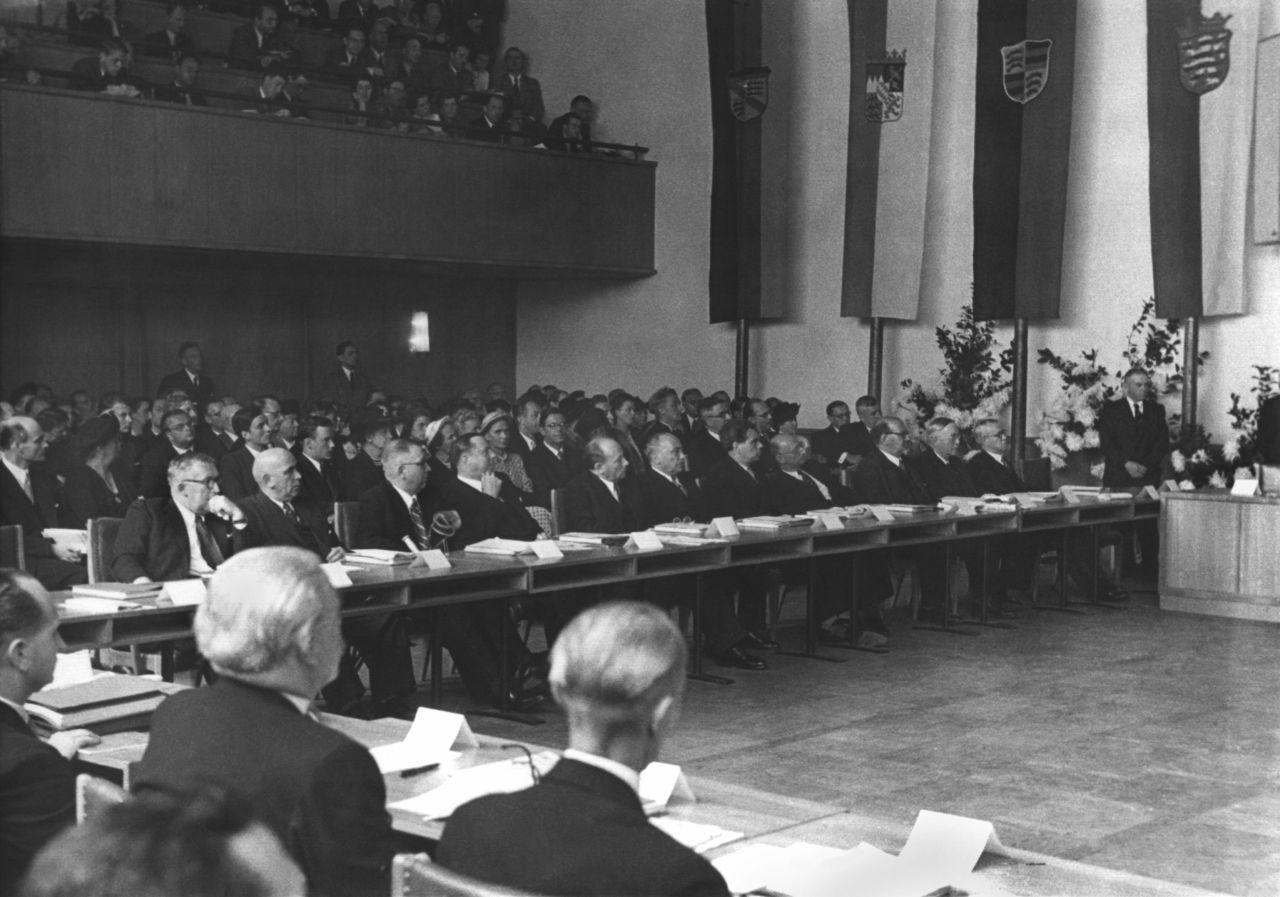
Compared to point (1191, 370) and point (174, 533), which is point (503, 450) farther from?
point (1191, 370)

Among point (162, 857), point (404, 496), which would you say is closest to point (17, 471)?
point (404, 496)

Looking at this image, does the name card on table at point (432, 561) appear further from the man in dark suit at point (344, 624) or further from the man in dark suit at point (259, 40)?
the man in dark suit at point (259, 40)

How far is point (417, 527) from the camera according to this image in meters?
7.23

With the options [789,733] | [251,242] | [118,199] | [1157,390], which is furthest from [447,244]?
[789,733]

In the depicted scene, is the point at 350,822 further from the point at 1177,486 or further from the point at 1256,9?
the point at 1256,9

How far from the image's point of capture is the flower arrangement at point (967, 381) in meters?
13.0

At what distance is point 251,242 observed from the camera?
12.6 metres

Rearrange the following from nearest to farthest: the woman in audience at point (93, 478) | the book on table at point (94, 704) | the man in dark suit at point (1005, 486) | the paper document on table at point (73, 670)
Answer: the book on table at point (94, 704) < the paper document on table at point (73, 670) < the woman in audience at point (93, 478) < the man in dark suit at point (1005, 486)

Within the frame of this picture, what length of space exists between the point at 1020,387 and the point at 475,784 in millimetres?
10330

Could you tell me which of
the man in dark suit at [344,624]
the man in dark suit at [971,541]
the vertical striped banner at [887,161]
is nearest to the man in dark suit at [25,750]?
the man in dark suit at [344,624]

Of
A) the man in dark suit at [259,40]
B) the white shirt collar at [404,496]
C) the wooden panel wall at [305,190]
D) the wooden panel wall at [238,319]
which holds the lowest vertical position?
the white shirt collar at [404,496]

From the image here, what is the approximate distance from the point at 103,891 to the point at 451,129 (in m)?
13.7

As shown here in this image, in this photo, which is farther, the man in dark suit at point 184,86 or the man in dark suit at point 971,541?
the man in dark suit at point 184,86

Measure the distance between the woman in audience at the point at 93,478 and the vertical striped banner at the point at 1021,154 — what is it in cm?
726
